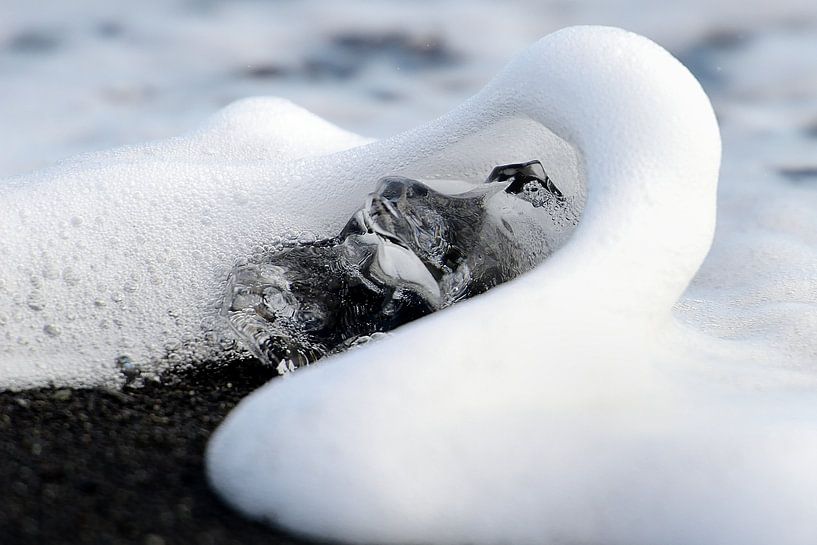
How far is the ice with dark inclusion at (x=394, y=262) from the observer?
1354 mm

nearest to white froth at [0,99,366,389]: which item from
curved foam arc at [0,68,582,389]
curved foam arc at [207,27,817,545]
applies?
curved foam arc at [0,68,582,389]

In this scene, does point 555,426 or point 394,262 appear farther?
point 394,262

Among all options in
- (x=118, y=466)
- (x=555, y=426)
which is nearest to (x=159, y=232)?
(x=118, y=466)

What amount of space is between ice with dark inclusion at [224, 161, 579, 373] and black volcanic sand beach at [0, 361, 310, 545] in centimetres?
12

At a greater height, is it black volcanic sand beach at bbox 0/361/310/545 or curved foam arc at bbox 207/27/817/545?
curved foam arc at bbox 207/27/817/545

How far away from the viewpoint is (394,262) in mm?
1384

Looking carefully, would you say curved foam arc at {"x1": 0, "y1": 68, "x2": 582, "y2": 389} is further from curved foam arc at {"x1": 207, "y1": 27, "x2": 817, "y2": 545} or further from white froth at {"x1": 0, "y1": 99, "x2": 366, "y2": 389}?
curved foam arc at {"x1": 207, "y1": 27, "x2": 817, "y2": 545}

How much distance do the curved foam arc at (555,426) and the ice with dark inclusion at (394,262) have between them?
290 mm

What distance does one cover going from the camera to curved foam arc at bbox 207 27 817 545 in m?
0.90

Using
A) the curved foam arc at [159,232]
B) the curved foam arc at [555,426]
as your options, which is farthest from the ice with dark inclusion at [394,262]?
the curved foam arc at [555,426]

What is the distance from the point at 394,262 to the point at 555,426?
0.50 metres

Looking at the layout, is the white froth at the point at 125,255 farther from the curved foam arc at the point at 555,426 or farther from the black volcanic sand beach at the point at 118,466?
the curved foam arc at the point at 555,426

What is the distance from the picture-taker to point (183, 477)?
963mm

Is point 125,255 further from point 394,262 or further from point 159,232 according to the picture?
point 394,262
